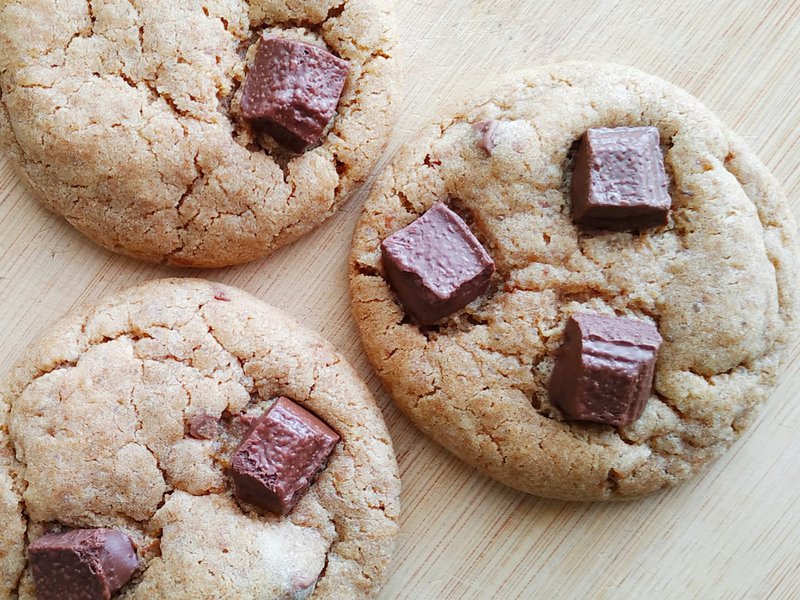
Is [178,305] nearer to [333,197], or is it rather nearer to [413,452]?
[333,197]

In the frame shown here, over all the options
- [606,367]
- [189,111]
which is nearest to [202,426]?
[189,111]

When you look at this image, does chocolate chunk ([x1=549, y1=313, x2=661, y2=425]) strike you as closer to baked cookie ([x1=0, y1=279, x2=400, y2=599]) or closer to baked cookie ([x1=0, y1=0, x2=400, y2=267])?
baked cookie ([x1=0, y1=279, x2=400, y2=599])

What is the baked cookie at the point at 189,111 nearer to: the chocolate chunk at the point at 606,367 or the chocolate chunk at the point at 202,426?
the chocolate chunk at the point at 202,426

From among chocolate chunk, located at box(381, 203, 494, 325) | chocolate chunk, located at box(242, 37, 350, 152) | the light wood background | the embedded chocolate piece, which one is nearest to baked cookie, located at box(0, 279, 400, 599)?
the light wood background

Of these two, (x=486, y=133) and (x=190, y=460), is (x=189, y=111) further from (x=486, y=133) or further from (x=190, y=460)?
(x=190, y=460)

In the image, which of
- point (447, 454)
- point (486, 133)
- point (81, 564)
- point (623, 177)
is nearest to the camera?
point (81, 564)
